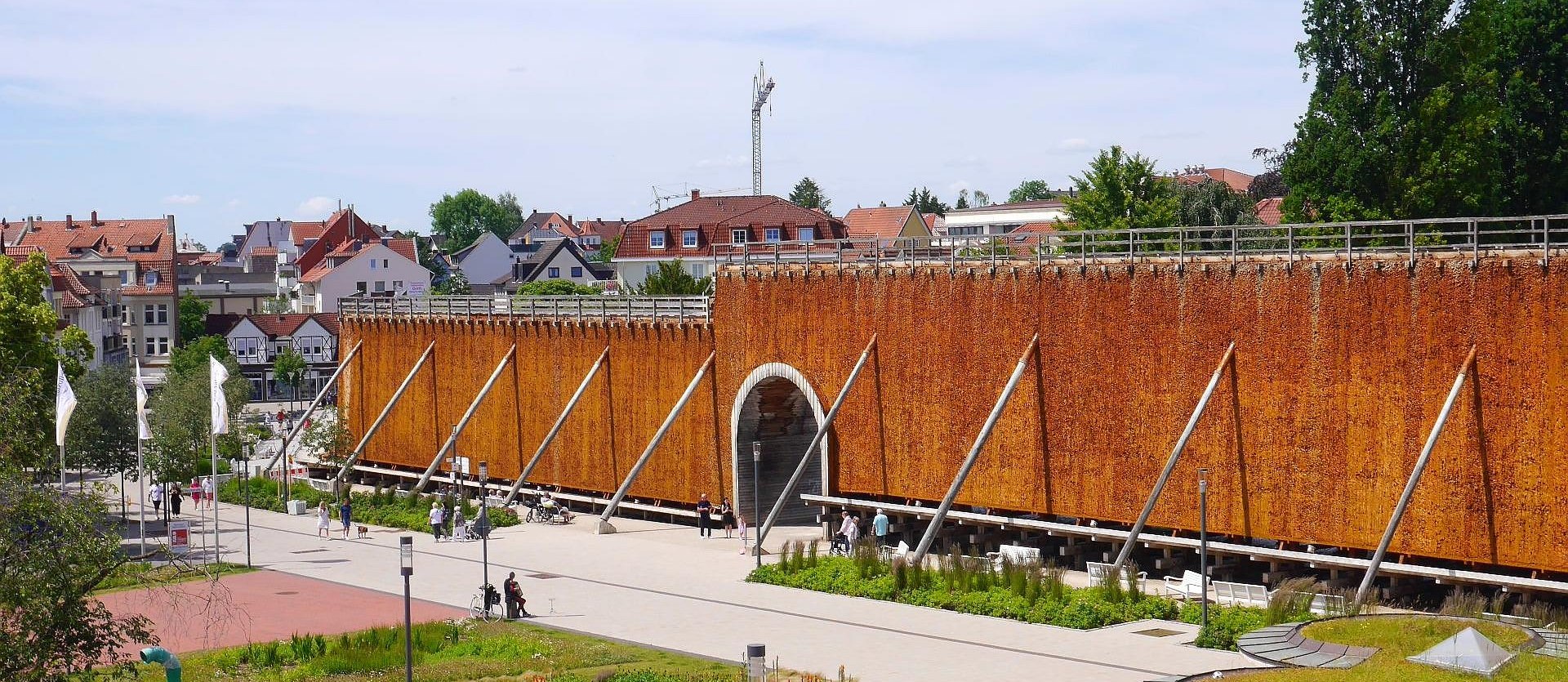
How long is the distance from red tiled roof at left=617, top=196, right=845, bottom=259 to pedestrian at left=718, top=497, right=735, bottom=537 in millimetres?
38553

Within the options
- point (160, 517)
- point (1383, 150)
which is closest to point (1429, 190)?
point (1383, 150)

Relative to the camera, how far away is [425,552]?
43.1 meters

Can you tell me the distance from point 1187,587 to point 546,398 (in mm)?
25066

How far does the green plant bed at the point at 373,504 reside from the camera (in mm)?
47688

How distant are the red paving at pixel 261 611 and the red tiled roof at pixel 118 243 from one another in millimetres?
71147

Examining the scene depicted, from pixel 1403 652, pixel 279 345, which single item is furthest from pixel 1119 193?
pixel 279 345

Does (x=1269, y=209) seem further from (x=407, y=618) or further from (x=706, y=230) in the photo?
(x=407, y=618)

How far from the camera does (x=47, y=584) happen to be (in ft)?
63.9

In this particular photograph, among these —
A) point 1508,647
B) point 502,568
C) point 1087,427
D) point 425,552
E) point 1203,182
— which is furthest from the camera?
point 1203,182

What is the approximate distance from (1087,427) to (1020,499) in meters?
2.52

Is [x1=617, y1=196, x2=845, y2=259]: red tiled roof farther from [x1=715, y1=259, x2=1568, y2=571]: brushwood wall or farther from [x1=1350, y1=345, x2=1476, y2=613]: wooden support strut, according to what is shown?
[x1=1350, y1=345, x2=1476, y2=613]: wooden support strut

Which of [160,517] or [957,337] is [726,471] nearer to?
[957,337]

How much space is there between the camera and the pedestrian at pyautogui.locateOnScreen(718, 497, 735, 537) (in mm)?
45062

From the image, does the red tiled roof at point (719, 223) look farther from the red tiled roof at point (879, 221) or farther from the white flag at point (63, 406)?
the white flag at point (63, 406)
